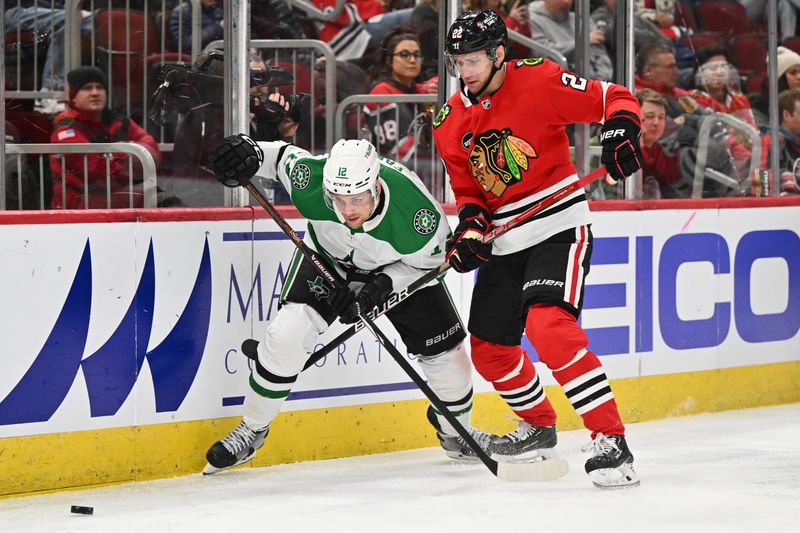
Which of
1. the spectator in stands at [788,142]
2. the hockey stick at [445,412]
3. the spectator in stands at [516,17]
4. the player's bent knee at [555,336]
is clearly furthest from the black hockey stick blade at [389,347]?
the spectator in stands at [788,142]

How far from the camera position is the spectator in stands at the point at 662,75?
5.31 metres

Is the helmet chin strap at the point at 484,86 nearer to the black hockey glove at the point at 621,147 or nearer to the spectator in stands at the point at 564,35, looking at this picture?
the black hockey glove at the point at 621,147

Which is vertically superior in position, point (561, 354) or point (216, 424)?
point (561, 354)

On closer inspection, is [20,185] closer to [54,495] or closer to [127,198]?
[127,198]

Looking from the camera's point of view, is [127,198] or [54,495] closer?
[54,495]

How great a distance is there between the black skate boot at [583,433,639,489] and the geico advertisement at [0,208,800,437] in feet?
3.14

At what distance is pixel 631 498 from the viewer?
3664 mm

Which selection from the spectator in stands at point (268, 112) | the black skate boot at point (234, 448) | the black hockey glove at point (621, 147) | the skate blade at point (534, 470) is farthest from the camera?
the spectator in stands at point (268, 112)

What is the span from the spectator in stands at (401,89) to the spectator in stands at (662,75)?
3.06 ft

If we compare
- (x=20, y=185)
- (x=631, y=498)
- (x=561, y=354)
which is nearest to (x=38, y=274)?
(x=20, y=185)

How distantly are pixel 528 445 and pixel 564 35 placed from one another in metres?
1.75

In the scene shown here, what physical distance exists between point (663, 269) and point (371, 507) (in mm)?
2042

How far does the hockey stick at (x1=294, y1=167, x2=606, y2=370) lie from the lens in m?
3.93

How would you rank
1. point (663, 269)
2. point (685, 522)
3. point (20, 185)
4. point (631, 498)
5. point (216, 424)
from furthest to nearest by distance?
1. point (663, 269)
2. point (216, 424)
3. point (20, 185)
4. point (631, 498)
5. point (685, 522)
